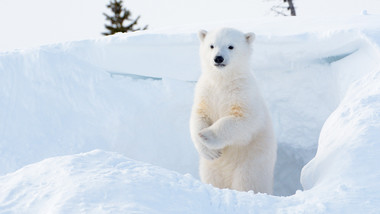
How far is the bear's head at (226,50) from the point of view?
11.2 feet

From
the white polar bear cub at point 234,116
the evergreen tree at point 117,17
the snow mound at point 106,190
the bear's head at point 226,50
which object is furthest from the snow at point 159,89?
the evergreen tree at point 117,17

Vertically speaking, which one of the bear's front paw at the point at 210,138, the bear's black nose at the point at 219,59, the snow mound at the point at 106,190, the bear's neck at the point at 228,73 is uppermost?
the bear's black nose at the point at 219,59

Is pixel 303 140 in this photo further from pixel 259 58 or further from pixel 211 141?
pixel 211 141

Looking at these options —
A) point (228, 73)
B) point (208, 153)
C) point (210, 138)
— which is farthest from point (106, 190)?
point (228, 73)

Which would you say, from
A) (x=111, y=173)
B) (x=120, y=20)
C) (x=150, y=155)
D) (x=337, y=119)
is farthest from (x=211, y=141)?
(x=120, y=20)

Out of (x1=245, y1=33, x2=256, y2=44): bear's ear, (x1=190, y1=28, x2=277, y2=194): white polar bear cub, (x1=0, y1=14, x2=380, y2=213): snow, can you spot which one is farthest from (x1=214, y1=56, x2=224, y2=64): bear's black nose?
(x1=0, y1=14, x2=380, y2=213): snow

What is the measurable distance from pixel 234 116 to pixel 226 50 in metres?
0.52

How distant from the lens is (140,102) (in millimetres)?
4785

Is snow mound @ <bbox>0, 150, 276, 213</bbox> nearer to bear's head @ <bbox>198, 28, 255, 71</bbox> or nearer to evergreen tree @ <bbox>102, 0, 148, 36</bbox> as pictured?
bear's head @ <bbox>198, 28, 255, 71</bbox>

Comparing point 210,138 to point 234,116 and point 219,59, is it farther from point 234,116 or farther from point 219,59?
point 219,59

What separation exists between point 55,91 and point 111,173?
276 cm

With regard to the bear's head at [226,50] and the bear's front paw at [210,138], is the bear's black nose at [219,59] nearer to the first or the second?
the bear's head at [226,50]

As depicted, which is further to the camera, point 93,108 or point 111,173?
point 93,108

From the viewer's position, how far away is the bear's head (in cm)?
341
